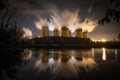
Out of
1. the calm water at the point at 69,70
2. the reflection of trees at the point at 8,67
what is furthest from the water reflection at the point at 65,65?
the reflection of trees at the point at 8,67

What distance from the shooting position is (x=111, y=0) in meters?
19.9

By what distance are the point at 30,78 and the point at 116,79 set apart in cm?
978

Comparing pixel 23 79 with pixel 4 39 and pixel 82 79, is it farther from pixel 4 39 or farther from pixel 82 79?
pixel 4 39

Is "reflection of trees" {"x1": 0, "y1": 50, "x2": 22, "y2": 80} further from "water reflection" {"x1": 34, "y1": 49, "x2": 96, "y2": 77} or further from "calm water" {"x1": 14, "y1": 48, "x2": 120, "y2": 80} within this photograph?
"water reflection" {"x1": 34, "y1": 49, "x2": 96, "y2": 77}

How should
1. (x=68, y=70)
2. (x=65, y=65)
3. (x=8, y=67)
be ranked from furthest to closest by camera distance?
(x=65, y=65) → (x=8, y=67) → (x=68, y=70)

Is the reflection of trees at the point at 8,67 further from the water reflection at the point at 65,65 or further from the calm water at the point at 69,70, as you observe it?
the water reflection at the point at 65,65

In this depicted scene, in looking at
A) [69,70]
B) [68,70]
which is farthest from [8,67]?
[69,70]

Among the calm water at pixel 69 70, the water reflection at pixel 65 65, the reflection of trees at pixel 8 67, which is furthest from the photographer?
the water reflection at pixel 65 65

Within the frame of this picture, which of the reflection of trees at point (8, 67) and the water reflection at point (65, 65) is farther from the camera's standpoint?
the water reflection at point (65, 65)

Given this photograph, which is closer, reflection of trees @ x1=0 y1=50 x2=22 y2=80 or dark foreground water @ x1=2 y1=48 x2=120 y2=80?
dark foreground water @ x1=2 y1=48 x2=120 y2=80

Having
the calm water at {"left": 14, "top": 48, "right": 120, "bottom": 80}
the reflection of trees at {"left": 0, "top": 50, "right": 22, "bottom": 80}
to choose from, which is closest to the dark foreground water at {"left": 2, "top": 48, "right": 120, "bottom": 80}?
the calm water at {"left": 14, "top": 48, "right": 120, "bottom": 80}

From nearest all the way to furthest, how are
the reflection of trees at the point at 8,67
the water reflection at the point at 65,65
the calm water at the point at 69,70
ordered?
1. the calm water at the point at 69,70
2. the reflection of trees at the point at 8,67
3. the water reflection at the point at 65,65

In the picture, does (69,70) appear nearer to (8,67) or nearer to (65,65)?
(65,65)

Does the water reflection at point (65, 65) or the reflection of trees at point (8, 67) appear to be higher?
the reflection of trees at point (8, 67)
